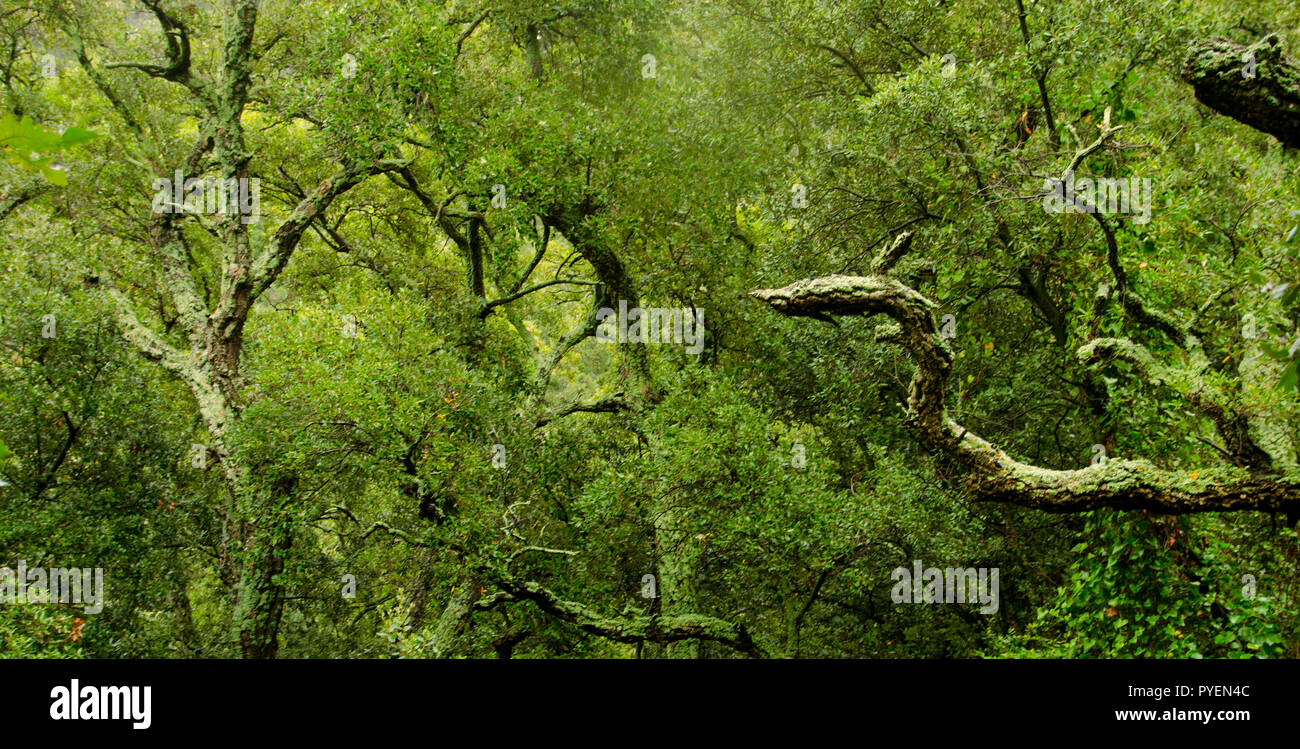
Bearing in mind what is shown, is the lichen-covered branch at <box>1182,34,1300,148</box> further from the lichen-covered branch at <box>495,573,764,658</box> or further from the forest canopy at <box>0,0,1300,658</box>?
the lichen-covered branch at <box>495,573,764,658</box>

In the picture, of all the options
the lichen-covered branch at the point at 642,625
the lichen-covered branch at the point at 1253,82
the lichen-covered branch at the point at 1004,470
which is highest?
the lichen-covered branch at the point at 1253,82

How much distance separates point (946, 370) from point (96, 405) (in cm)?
1267

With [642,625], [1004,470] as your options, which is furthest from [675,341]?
[1004,470]

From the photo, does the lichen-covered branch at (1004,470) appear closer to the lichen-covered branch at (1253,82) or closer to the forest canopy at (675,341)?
the forest canopy at (675,341)

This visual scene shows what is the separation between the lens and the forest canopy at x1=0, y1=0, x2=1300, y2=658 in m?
8.32

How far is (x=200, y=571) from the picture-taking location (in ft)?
57.8

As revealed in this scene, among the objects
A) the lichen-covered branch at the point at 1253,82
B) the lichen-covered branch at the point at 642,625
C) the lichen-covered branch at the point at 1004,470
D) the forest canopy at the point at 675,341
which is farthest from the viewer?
the lichen-covered branch at the point at 642,625

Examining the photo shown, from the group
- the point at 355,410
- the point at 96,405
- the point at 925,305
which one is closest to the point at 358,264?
the point at 96,405

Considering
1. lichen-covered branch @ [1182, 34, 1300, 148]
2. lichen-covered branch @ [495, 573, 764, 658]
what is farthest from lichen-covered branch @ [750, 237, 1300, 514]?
lichen-covered branch @ [495, 573, 764, 658]

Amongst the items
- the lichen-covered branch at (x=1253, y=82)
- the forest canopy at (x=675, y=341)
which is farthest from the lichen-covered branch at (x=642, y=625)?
the lichen-covered branch at (x=1253, y=82)

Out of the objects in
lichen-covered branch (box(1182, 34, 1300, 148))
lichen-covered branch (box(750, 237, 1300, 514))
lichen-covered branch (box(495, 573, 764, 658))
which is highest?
lichen-covered branch (box(1182, 34, 1300, 148))

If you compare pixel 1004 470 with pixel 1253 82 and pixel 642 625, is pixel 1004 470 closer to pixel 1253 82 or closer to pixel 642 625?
pixel 1253 82

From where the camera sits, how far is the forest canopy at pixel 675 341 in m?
8.32
